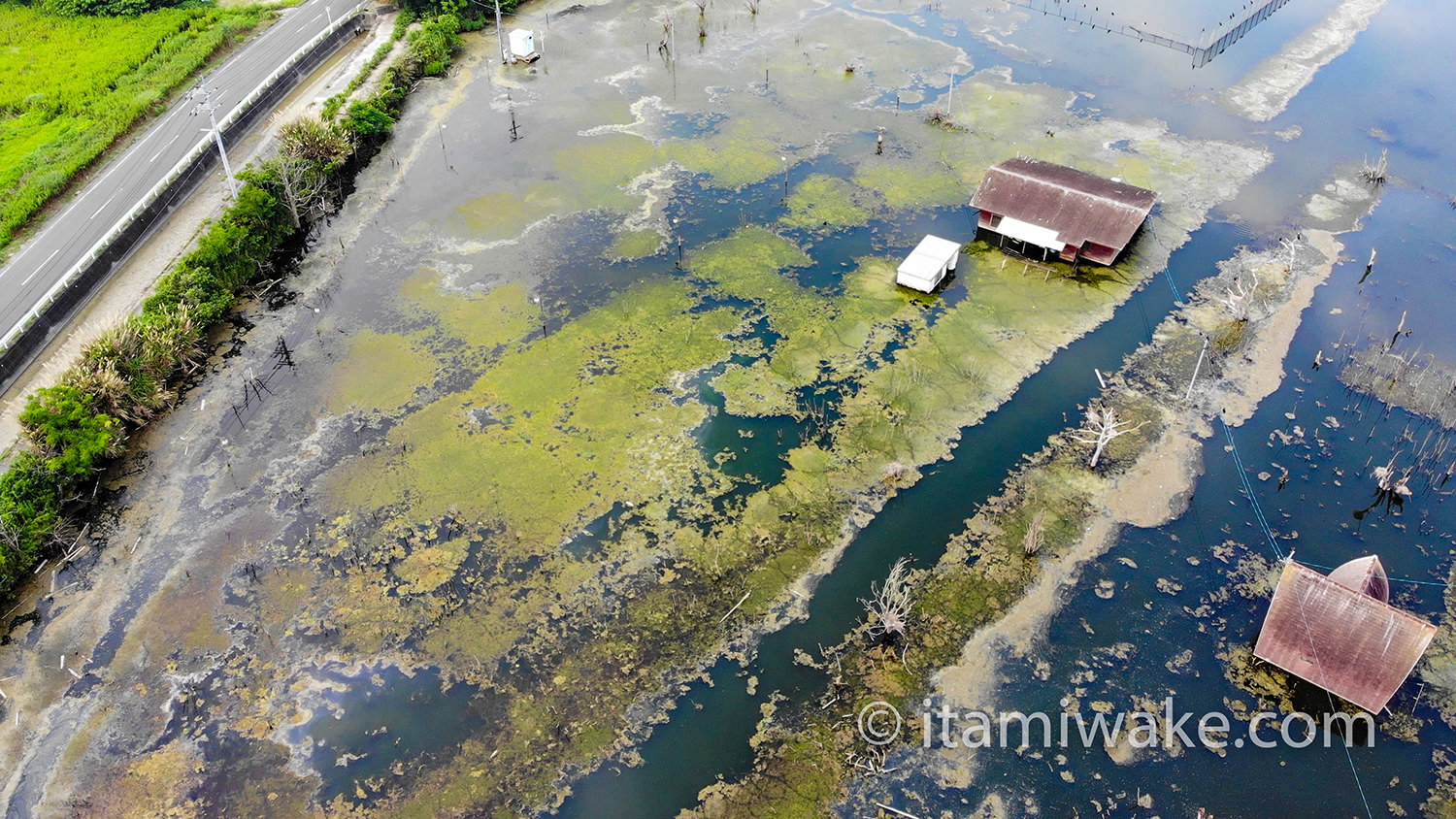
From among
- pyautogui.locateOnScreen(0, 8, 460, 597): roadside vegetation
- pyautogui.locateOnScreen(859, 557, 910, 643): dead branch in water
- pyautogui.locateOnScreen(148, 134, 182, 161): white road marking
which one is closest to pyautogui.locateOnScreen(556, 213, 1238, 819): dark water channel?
pyautogui.locateOnScreen(859, 557, 910, 643): dead branch in water

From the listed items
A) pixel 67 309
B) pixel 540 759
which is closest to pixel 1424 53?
pixel 540 759

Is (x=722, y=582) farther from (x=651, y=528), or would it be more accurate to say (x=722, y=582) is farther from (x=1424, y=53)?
(x=1424, y=53)

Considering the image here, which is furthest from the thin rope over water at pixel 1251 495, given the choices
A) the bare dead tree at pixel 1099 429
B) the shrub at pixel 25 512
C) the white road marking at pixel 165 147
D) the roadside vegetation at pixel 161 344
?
the white road marking at pixel 165 147

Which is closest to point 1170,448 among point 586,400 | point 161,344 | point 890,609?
point 890,609

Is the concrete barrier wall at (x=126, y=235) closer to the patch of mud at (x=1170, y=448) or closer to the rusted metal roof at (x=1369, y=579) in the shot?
the patch of mud at (x=1170, y=448)

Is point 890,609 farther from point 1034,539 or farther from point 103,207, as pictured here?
point 103,207

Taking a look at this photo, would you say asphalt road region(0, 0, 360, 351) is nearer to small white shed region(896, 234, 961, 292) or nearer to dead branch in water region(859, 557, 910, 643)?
dead branch in water region(859, 557, 910, 643)
